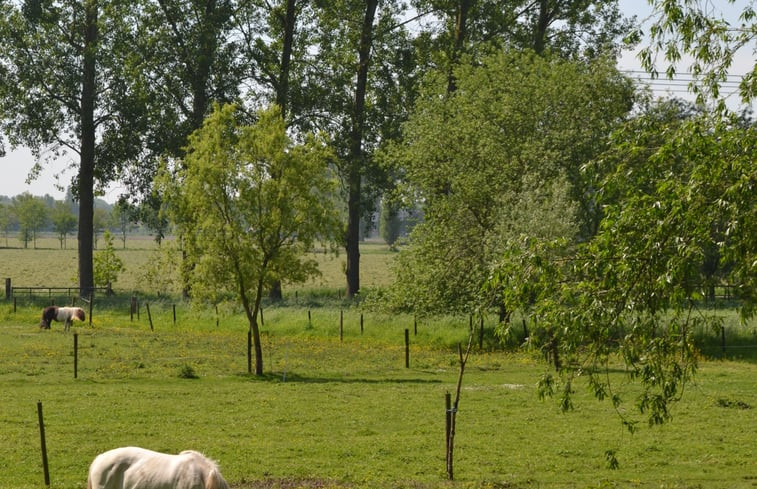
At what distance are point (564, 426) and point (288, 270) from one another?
14324 mm

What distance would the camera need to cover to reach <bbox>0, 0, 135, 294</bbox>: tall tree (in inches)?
→ 2589

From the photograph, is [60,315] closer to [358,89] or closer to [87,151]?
[87,151]

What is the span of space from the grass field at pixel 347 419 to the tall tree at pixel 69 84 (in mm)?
23887

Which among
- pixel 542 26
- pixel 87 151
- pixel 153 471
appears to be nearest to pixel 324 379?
pixel 153 471

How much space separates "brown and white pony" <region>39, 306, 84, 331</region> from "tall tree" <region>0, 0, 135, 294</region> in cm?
1615

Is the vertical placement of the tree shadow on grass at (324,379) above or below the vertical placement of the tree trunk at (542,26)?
below

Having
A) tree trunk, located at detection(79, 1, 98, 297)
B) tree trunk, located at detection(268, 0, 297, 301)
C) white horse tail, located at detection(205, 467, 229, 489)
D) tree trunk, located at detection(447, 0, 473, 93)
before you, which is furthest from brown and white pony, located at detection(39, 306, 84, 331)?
white horse tail, located at detection(205, 467, 229, 489)

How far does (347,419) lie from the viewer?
26.6 metres

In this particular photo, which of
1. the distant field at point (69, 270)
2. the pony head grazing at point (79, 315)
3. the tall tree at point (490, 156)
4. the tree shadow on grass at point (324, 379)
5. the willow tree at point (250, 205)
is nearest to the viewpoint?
the tree shadow on grass at point (324, 379)

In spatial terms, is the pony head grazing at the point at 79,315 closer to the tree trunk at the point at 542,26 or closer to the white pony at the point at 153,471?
the tree trunk at the point at 542,26

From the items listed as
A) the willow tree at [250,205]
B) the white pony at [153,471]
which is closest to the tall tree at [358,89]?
the willow tree at [250,205]

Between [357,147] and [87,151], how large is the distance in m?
20.3

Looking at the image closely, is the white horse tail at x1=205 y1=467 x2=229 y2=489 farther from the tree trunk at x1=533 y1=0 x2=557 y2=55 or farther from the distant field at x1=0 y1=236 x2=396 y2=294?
the distant field at x1=0 y1=236 x2=396 y2=294

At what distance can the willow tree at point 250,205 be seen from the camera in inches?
1394
